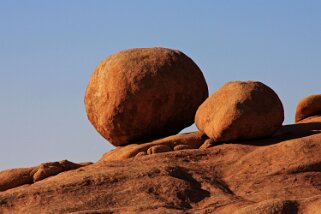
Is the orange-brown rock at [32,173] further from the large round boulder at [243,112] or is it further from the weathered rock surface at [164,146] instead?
the large round boulder at [243,112]

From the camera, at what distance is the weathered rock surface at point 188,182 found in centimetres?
1623

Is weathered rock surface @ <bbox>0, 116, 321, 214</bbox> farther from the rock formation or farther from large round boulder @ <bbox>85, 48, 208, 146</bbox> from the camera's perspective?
large round boulder @ <bbox>85, 48, 208, 146</bbox>

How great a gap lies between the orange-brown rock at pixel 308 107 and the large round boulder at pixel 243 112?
3.61 meters

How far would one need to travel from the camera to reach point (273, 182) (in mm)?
17500

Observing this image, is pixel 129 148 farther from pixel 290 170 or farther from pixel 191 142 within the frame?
pixel 290 170

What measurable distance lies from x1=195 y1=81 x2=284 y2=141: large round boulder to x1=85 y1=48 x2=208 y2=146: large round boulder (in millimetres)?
1776

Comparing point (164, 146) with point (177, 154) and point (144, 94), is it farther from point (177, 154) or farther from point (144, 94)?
point (144, 94)

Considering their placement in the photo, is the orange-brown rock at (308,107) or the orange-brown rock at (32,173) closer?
the orange-brown rock at (32,173)

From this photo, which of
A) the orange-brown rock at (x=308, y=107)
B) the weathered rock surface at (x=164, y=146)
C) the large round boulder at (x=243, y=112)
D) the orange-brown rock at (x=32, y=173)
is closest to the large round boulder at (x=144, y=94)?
the weathered rock surface at (x=164, y=146)

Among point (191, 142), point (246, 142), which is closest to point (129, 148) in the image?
point (191, 142)

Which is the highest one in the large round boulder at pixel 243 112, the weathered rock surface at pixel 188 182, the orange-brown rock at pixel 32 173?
the large round boulder at pixel 243 112

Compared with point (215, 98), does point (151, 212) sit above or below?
below

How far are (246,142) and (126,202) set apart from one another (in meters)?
4.35

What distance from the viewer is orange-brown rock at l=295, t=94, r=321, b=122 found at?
75.6ft
